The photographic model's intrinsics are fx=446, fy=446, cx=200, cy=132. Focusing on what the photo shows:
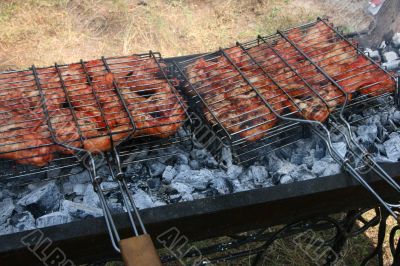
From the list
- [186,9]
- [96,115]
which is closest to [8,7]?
[186,9]

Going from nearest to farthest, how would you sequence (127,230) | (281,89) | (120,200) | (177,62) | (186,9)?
(127,230)
(120,200)
(281,89)
(177,62)
(186,9)

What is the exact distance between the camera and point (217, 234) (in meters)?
2.16

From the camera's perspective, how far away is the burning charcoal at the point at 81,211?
7.06ft

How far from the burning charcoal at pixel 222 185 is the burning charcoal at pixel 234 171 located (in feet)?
0.14

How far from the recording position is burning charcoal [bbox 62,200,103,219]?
2.15 m

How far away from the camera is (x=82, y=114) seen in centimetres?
234

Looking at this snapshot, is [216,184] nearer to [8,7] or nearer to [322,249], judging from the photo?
[322,249]

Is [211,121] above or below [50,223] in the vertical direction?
above

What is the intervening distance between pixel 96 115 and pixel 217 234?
2.86 feet

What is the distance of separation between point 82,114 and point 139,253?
3.31 feet

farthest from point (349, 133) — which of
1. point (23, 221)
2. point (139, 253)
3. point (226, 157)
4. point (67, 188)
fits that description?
point (23, 221)

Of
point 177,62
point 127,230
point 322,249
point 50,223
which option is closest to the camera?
point 127,230

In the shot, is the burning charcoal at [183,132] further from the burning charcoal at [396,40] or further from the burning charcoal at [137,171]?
the burning charcoal at [396,40]

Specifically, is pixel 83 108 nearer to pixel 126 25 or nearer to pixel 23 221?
pixel 23 221
